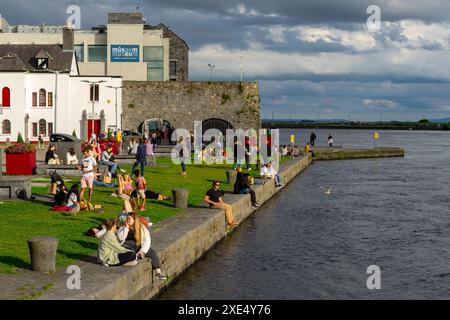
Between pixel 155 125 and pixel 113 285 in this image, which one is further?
pixel 155 125

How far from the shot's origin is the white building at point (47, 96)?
63.1m

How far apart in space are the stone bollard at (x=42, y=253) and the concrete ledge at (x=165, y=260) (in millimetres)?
543

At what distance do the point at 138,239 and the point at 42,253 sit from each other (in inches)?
96.8

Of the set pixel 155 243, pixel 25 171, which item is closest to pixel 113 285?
pixel 155 243

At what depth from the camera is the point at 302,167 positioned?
5962 cm

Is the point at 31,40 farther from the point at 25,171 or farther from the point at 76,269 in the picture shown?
the point at 76,269

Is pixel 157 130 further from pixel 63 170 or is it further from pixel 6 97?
pixel 63 170

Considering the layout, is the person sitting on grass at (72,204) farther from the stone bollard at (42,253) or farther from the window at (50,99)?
the window at (50,99)

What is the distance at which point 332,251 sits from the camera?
2384 centimetres

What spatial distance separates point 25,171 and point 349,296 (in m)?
17.8

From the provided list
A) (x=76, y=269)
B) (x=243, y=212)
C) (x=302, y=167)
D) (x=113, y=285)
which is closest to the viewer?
(x=113, y=285)

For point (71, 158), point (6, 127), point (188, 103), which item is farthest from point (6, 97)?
point (71, 158)

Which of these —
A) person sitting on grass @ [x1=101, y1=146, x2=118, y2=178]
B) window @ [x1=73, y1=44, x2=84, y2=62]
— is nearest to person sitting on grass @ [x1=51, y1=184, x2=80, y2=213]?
person sitting on grass @ [x1=101, y1=146, x2=118, y2=178]

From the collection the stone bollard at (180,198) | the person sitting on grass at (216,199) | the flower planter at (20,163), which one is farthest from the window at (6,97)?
the person sitting on grass at (216,199)
